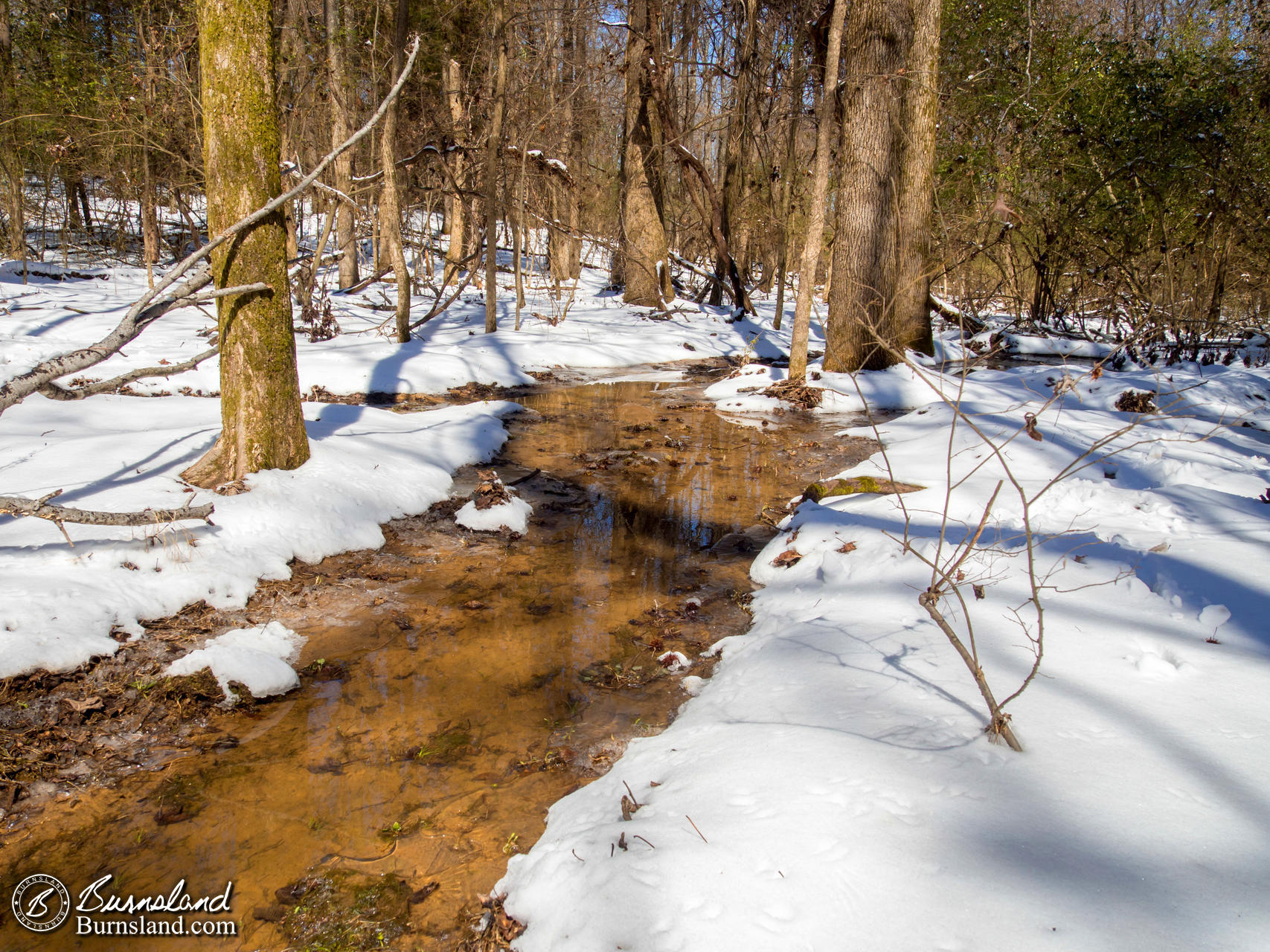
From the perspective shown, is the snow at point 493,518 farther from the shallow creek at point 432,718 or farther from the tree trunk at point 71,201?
the tree trunk at point 71,201

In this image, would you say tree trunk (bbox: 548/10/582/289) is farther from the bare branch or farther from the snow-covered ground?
the bare branch

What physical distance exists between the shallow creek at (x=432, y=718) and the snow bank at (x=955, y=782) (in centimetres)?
30

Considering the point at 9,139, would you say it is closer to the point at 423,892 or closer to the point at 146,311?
the point at 146,311

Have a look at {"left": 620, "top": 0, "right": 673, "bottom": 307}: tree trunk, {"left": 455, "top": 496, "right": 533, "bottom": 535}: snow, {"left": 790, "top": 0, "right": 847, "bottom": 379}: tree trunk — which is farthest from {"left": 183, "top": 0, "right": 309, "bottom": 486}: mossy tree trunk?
{"left": 620, "top": 0, "right": 673, "bottom": 307}: tree trunk

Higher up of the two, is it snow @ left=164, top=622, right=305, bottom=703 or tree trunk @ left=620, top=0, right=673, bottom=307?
tree trunk @ left=620, top=0, right=673, bottom=307

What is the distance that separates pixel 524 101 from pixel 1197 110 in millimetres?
11690

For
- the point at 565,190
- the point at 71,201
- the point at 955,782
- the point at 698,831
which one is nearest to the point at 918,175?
the point at 565,190

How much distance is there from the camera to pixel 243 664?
10.7 ft

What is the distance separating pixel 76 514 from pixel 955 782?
3879 mm

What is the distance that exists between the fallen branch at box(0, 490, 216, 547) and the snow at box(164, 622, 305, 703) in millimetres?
760

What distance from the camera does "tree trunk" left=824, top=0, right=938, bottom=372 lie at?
389 inches

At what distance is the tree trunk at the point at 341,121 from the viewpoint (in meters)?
12.1

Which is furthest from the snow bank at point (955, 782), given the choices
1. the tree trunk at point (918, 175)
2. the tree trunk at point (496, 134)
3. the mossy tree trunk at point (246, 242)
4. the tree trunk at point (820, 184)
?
the tree trunk at point (496, 134)

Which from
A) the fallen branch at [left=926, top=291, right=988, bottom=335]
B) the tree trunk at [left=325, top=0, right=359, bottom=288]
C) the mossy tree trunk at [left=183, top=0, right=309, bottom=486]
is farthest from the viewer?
the fallen branch at [left=926, top=291, right=988, bottom=335]
